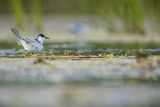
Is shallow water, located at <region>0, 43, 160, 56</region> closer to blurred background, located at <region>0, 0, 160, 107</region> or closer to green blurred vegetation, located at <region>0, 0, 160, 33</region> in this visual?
blurred background, located at <region>0, 0, 160, 107</region>

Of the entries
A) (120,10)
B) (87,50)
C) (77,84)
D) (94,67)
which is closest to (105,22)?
(120,10)

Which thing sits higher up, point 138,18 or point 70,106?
point 138,18

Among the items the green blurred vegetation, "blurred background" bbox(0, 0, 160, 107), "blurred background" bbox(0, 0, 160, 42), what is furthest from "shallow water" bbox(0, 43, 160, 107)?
"blurred background" bbox(0, 0, 160, 42)

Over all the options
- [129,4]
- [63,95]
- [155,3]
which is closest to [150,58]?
[63,95]

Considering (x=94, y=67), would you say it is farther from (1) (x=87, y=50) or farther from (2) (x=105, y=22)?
(2) (x=105, y=22)

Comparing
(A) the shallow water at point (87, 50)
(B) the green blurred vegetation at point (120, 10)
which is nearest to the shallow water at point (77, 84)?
(A) the shallow water at point (87, 50)

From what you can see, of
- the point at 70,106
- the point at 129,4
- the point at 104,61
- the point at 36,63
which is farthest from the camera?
the point at 129,4

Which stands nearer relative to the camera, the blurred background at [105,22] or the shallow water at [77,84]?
the shallow water at [77,84]

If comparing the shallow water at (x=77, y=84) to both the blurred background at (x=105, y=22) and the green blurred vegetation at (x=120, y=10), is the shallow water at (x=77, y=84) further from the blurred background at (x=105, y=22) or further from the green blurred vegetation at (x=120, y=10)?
the blurred background at (x=105, y=22)

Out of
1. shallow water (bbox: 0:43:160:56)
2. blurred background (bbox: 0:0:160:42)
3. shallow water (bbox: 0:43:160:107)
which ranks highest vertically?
blurred background (bbox: 0:0:160:42)

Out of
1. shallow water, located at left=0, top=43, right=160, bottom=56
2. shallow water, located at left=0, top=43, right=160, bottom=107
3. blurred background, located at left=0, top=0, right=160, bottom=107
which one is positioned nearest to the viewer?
shallow water, located at left=0, top=43, right=160, bottom=107

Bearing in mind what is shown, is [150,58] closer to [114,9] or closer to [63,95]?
[63,95]

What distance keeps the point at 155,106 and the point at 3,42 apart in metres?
8.91

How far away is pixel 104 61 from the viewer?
380 inches
